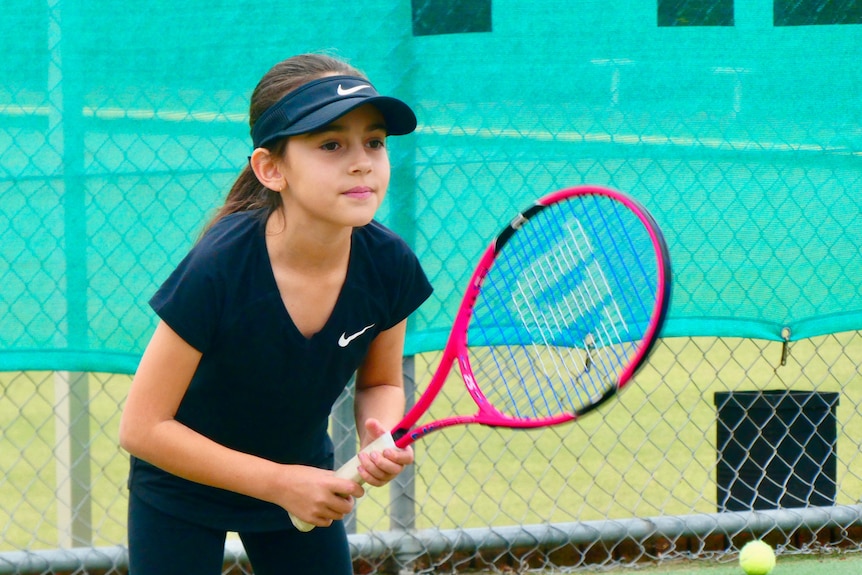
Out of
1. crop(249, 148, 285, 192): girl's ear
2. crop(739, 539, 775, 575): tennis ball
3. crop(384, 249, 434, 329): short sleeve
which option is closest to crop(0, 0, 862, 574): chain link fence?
crop(739, 539, 775, 575): tennis ball

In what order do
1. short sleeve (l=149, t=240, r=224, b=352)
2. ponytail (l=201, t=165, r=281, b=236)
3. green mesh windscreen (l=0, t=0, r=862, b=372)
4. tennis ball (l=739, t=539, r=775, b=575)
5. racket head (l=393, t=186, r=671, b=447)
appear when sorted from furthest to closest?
tennis ball (l=739, t=539, r=775, b=575)
green mesh windscreen (l=0, t=0, r=862, b=372)
ponytail (l=201, t=165, r=281, b=236)
racket head (l=393, t=186, r=671, b=447)
short sleeve (l=149, t=240, r=224, b=352)

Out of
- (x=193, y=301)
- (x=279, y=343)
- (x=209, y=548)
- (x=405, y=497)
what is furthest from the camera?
(x=405, y=497)

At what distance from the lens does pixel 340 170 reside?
187 cm

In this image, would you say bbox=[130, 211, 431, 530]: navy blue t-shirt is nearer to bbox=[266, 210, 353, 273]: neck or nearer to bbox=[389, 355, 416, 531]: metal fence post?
bbox=[266, 210, 353, 273]: neck

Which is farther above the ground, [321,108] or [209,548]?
[321,108]

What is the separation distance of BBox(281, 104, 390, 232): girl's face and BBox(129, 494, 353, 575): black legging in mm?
608

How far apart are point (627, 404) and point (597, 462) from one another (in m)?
0.72

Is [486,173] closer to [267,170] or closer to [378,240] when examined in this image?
[378,240]

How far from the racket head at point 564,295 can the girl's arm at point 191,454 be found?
0.17 m

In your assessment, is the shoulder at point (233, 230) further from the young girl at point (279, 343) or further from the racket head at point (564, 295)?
the racket head at point (564, 295)

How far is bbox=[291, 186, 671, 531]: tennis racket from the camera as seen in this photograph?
6.34 ft

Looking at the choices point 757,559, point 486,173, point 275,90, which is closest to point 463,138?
point 486,173

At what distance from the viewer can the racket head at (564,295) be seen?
1946 mm

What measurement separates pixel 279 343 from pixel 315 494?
0.26m
